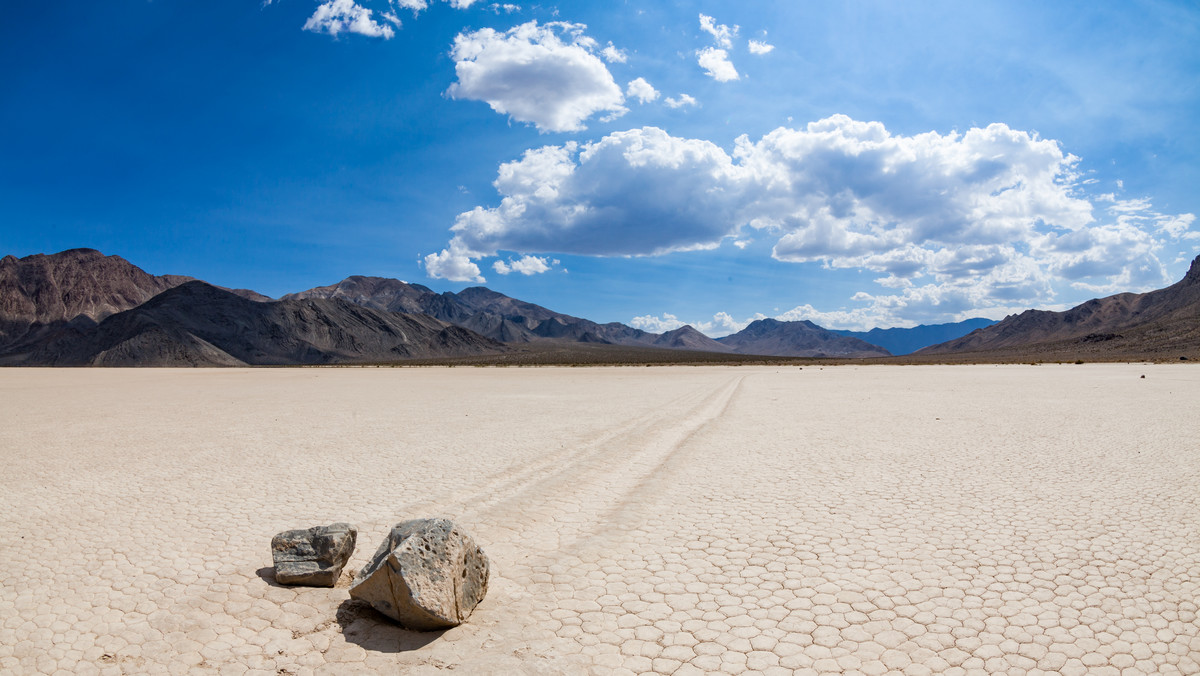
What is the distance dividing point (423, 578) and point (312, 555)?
1.38 m

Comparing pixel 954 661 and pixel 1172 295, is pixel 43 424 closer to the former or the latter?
pixel 954 661

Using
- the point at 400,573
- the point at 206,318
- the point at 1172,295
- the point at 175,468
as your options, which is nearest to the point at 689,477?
the point at 400,573

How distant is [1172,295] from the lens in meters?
144

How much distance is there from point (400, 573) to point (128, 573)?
2.86 metres

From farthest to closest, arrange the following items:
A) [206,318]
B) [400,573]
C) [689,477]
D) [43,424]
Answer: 1. [206,318]
2. [43,424]
3. [689,477]
4. [400,573]

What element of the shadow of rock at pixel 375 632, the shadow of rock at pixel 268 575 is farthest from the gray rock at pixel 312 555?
the shadow of rock at pixel 375 632

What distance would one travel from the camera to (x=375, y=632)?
3926mm

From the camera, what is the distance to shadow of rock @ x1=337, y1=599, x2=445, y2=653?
3768 mm

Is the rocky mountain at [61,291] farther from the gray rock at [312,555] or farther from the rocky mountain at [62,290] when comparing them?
the gray rock at [312,555]

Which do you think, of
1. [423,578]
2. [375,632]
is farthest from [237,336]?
[423,578]

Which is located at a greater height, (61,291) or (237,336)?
(61,291)

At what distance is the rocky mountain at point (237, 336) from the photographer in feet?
326

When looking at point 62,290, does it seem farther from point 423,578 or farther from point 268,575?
point 423,578

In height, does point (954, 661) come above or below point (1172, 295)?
below
